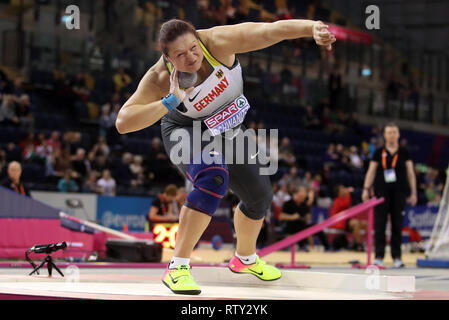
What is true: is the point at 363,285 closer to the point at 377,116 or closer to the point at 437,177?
the point at 437,177

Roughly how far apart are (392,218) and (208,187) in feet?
17.8

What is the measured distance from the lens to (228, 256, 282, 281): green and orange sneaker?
4.71m

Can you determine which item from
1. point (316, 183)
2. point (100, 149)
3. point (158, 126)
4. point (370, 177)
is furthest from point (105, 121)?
point (370, 177)

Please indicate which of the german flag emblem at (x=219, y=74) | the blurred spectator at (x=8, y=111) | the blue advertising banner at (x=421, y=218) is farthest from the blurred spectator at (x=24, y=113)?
the german flag emblem at (x=219, y=74)

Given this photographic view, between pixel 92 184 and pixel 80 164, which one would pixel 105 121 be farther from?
pixel 92 184

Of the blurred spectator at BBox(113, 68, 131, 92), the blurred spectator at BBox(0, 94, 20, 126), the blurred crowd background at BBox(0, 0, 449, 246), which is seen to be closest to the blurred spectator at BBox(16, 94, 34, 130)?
the blurred crowd background at BBox(0, 0, 449, 246)

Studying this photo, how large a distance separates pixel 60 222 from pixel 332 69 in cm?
1362

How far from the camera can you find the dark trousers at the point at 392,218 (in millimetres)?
8828

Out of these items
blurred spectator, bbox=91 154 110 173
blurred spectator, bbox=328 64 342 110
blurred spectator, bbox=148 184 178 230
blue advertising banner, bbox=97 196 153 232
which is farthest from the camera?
blurred spectator, bbox=328 64 342 110

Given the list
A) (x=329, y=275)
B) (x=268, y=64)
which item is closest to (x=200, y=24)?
(x=268, y=64)

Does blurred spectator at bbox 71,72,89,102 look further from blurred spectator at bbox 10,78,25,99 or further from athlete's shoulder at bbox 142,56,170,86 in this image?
athlete's shoulder at bbox 142,56,170,86

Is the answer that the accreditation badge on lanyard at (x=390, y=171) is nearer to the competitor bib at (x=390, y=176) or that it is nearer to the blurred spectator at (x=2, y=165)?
the competitor bib at (x=390, y=176)

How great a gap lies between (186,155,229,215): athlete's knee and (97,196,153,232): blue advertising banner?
8.47 meters

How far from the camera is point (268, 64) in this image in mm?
19484
